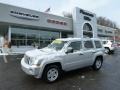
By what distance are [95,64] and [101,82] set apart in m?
→ 2.02

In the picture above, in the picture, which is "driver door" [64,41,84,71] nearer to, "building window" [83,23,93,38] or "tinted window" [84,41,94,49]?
"tinted window" [84,41,94,49]

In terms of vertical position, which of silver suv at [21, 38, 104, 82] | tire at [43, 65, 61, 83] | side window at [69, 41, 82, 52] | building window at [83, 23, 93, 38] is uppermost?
building window at [83, 23, 93, 38]

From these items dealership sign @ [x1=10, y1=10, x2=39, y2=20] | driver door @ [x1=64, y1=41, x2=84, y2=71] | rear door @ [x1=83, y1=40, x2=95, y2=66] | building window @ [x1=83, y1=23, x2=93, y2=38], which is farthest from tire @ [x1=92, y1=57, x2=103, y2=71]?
building window @ [x1=83, y1=23, x2=93, y2=38]

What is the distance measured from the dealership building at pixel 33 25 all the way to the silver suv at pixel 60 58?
470 inches

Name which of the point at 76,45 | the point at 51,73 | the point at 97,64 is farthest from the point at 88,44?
the point at 51,73

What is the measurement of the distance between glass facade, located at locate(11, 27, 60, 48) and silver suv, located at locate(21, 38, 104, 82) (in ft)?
41.9

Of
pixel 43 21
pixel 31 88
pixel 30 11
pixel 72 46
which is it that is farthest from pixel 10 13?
pixel 31 88

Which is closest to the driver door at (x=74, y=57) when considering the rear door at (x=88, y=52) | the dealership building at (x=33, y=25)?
the rear door at (x=88, y=52)

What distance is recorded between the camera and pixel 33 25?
1811 centimetres

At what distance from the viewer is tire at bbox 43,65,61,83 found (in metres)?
5.16

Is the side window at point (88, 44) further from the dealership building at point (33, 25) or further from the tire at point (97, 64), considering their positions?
the dealership building at point (33, 25)

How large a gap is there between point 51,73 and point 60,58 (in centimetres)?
76

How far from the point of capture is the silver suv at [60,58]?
4984 millimetres

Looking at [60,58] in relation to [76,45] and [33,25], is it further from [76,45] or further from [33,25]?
[33,25]
